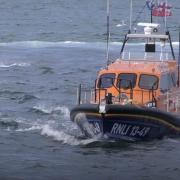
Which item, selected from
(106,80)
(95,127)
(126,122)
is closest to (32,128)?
(106,80)

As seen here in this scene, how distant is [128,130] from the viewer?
2648 cm

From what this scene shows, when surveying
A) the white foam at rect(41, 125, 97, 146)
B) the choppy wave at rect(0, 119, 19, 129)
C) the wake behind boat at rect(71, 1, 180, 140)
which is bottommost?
the white foam at rect(41, 125, 97, 146)

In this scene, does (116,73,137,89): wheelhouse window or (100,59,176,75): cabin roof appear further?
(100,59,176,75): cabin roof

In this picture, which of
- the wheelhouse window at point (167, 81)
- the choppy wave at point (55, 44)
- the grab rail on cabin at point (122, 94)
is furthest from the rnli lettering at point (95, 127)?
the choppy wave at point (55, 44)

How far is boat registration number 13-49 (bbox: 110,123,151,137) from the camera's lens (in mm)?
26297

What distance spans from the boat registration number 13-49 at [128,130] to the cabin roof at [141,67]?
7.17 ft

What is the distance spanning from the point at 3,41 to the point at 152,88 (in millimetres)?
33801

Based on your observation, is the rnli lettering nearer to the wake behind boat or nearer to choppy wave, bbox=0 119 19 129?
the wake behind boat

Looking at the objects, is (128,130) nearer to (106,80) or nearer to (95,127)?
(95,127)

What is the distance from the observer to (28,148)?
2639 centimetres

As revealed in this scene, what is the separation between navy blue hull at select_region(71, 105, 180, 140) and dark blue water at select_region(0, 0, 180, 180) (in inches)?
12.4

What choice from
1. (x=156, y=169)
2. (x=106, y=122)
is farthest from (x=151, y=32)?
(x=156, y=169)

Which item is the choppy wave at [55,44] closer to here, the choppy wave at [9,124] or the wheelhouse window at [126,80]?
the choppy wave at [9,124]

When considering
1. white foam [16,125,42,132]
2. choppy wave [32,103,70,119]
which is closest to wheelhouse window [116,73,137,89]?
white foam [16,125,42,132]
